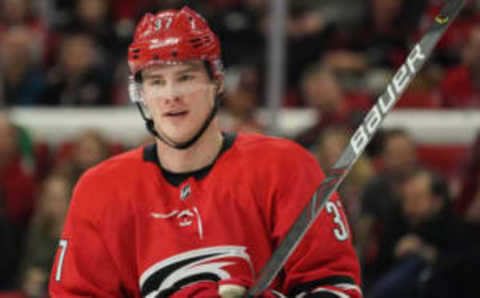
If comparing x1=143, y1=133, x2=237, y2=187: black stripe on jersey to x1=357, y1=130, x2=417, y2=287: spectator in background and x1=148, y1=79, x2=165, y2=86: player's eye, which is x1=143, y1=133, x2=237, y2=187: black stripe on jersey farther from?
x1=357, y1=130, x2=417, y2=287: spectator in background

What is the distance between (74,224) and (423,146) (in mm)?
3441

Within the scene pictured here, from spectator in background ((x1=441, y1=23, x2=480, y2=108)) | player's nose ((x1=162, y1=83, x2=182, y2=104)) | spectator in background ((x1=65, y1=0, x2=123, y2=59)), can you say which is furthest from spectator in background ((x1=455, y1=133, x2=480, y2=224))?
spectator in background ((x1=65, y1=0, x2=123, y2=59))

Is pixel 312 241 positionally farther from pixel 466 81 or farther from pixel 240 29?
pixel 240 29

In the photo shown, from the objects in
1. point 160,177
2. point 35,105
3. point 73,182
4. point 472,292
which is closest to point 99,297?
point 160,177

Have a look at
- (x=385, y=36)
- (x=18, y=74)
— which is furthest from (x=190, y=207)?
(x=18, y=74)

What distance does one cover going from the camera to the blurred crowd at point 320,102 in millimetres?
4598

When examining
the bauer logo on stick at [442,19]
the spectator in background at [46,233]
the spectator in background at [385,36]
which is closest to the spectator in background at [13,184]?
the spectator in background at [46,233]

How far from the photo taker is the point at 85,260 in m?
→ 2.67

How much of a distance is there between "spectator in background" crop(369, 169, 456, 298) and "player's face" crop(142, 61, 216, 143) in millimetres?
1996

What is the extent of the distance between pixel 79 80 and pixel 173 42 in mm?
3951

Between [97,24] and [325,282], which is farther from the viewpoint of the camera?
[97,24]

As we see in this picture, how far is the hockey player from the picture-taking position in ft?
8.45

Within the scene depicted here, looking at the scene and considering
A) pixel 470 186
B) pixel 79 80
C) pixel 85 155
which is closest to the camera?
pixel 470 186

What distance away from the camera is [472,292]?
166 inches
